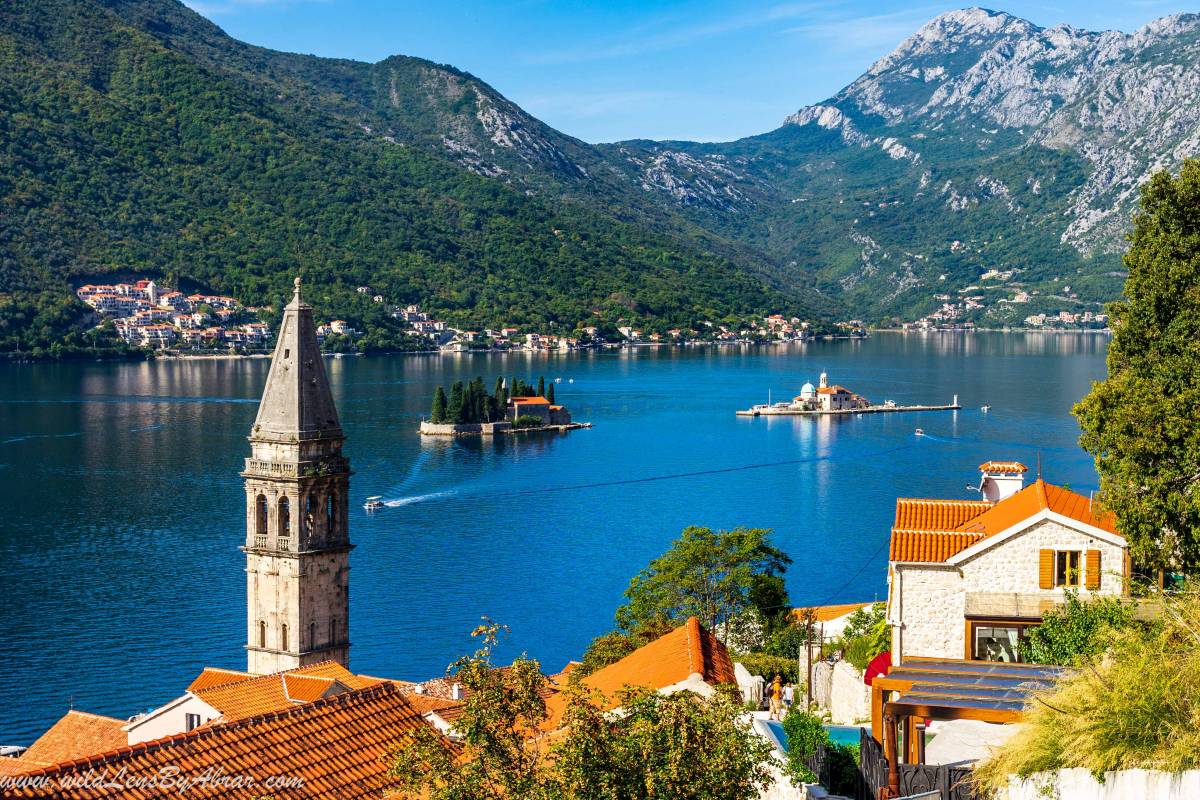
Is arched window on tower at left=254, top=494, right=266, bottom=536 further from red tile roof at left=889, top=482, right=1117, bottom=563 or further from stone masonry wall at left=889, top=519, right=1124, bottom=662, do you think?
stone masonry wall at left=889, top=519, right=1124, bottom=662

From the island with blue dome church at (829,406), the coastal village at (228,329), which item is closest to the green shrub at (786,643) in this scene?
the island with blue dome church at (829,406)

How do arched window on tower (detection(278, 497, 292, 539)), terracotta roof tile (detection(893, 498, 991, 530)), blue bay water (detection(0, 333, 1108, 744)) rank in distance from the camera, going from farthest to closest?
blue bay water (detection(0, 333, 1108, 744)), arched window on tower (detection(278, 497, 292, 539)), terracotta roof tile (detection(893, 498, 991, 530))

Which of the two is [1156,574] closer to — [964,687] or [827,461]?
[964,687]

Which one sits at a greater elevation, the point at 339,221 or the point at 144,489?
the point at 339,221

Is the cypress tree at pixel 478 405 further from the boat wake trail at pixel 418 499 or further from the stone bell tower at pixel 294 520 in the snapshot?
the stone bell tower at pixel 294 520

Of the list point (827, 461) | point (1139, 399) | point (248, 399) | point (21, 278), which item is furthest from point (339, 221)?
point (1139, 399)

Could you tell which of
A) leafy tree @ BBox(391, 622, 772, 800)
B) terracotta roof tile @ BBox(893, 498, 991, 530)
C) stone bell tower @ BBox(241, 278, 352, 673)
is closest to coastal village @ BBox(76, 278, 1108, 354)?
stone bell tower @ BBox(241, 278, 352, 673)

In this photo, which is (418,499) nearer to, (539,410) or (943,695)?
(539,410)

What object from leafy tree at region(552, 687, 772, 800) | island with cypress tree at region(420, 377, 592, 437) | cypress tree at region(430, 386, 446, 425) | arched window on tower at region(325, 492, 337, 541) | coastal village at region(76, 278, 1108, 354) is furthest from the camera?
coastal village at region(76, 278, 1108, 354)
